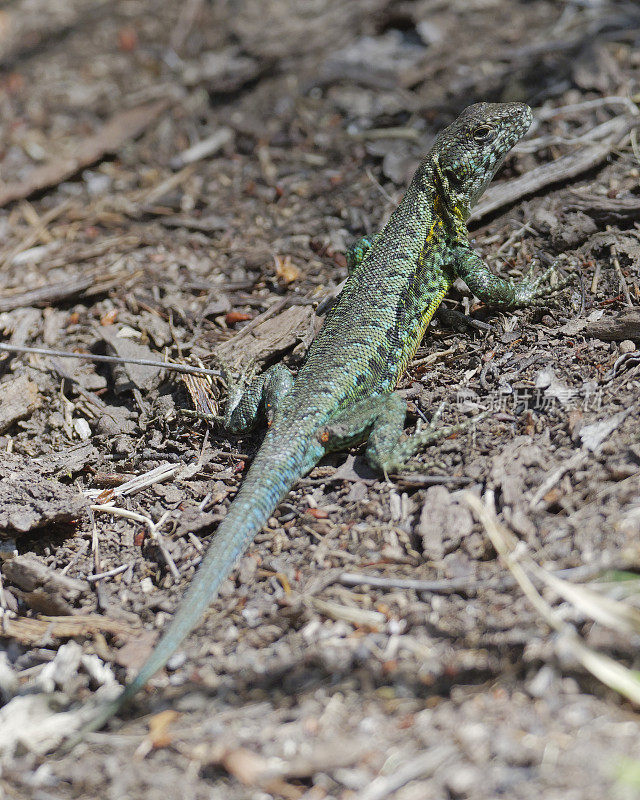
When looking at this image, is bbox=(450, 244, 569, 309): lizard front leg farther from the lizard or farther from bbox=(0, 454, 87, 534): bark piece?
bbox=(0, 454, 87, 534): bark piece

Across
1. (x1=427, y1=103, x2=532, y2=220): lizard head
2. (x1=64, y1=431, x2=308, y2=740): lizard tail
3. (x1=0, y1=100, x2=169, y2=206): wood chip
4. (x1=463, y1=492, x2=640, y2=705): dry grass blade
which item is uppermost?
(x1=0, y1=100, x2=169, y2=206): wood chip

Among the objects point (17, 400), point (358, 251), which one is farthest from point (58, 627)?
point (358, 251)

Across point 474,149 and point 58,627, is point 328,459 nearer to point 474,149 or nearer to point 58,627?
point 58,627

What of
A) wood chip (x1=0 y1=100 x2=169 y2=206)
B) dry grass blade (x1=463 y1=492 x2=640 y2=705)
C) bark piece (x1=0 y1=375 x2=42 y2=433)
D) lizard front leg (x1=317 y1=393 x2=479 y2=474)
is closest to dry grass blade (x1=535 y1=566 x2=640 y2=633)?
dry grass blade (x1=463 y1=492 x2=640 y2=705)

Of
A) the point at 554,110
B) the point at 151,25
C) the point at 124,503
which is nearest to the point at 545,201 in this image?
the point at 554,110

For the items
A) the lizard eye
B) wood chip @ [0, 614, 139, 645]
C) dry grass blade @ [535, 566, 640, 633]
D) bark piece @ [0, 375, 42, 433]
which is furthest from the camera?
the lizard eye

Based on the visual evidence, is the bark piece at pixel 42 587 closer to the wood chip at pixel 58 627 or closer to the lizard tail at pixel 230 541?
the wood chip at pixel 58 627
